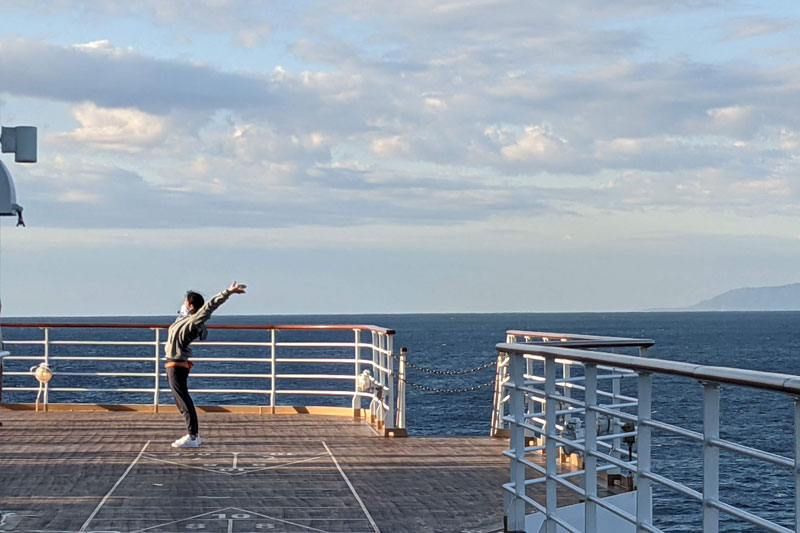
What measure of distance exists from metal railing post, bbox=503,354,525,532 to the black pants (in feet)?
19.5

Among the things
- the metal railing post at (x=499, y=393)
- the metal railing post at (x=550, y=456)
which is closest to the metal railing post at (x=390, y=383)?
the metal railing post at (x=499, y=393)

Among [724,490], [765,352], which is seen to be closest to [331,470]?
[724,490]

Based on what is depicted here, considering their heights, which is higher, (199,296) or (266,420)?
(199,296)

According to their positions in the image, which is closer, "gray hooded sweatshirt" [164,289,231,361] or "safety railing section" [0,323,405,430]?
"gray hooded sweatshirt" [164,289,231,361]

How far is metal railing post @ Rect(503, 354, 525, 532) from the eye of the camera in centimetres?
636

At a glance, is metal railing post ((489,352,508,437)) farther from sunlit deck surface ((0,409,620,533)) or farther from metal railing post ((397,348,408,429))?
metal railing post ((397,348,408,429))

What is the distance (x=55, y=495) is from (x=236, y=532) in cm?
221

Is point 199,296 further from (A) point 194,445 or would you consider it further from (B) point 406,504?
(B) point 406,504

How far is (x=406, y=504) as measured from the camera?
8648 millimetres

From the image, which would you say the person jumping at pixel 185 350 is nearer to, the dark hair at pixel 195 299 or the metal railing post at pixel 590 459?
the dark hair at pixel 195 299

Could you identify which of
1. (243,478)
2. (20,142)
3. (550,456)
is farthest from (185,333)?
(550,456)

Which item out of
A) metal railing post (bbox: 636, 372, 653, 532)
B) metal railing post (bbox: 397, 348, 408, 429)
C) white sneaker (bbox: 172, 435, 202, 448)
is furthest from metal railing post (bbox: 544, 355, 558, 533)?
metal railing post (bbox: 397, 348, 408, 429)

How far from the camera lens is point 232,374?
1442cm

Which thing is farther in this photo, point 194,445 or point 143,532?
point 194,445
